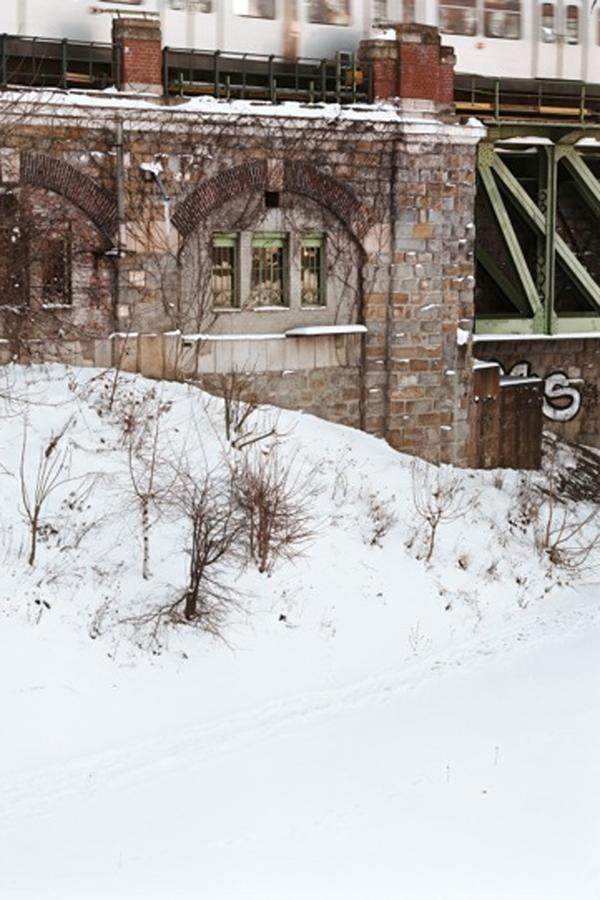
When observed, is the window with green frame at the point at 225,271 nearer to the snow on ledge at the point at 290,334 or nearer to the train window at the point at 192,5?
the snow on ledge at the point at 290,334

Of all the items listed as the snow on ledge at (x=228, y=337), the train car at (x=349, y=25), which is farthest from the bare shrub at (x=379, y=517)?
the train car at (x=349, y=25)

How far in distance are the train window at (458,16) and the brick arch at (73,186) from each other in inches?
293

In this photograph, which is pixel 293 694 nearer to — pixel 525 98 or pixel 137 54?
pixel 137 54

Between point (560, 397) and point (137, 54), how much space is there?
453 inches

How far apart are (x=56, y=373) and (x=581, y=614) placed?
25.0ft

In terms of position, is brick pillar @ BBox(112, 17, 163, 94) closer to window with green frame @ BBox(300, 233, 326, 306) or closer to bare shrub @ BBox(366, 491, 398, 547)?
window with green frame @ BBox(300, 233, 326, 306)

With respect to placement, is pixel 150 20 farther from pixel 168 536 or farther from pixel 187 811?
pixel 187 811

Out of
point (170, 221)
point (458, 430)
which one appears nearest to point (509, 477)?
point (458, 430)

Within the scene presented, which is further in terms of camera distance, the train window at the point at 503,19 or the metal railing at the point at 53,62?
the train window at the point at 503,19

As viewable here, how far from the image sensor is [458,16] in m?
25.4

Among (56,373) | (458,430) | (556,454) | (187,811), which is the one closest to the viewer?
(187,811)

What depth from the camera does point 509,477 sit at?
24.4 m

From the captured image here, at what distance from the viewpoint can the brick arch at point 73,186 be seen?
67.1 ft

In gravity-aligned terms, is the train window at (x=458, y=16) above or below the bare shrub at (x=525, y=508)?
above
